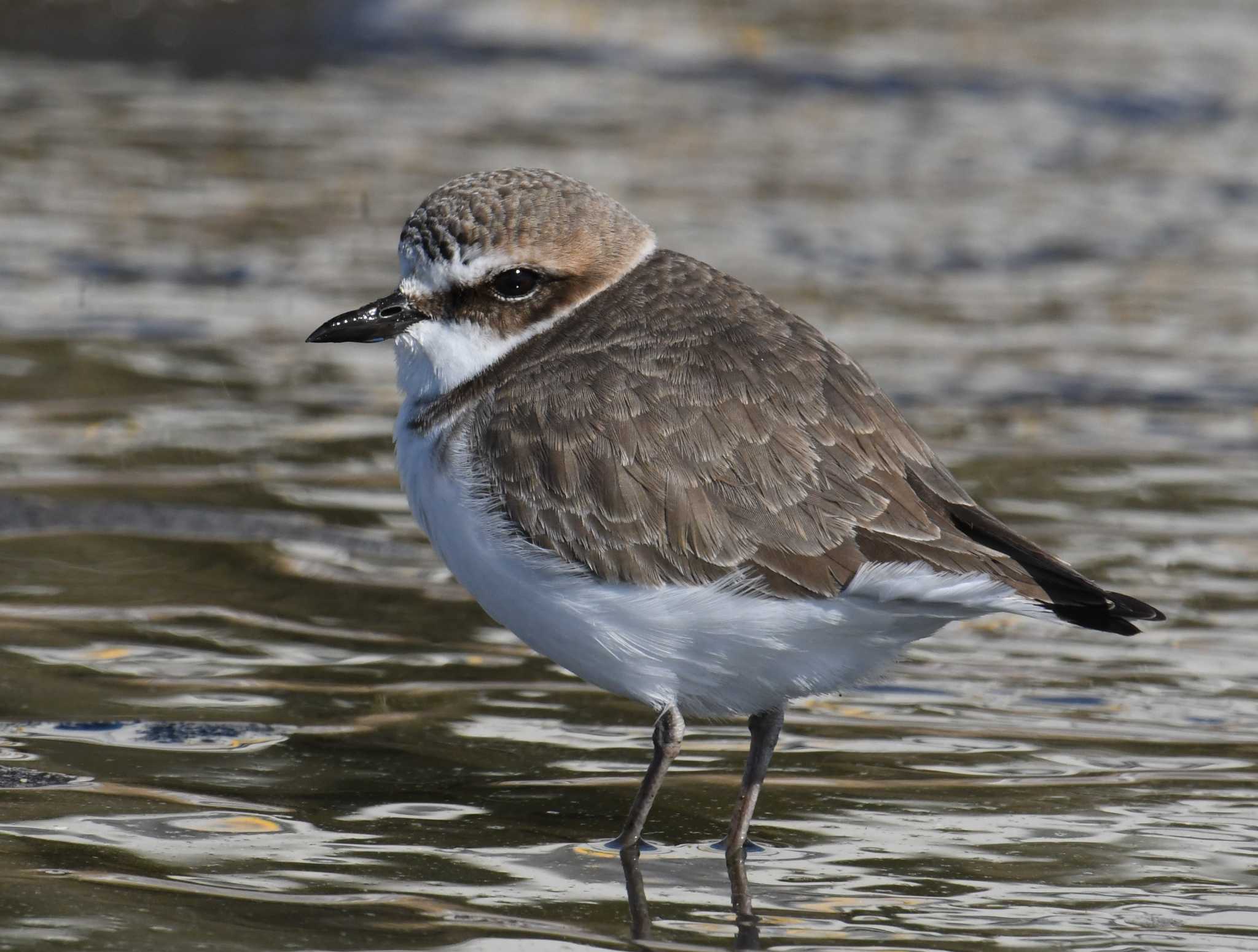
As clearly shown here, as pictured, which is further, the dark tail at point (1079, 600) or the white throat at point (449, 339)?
the white throat at point (449, 339)

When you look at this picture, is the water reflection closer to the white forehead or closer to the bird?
the bird

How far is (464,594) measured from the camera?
7.38 m

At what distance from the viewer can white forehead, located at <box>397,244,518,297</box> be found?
574 centimetres

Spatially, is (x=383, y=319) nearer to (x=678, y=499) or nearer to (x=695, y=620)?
(x=678, y=499)

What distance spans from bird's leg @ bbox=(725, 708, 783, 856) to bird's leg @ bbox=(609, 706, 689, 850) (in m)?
0.21

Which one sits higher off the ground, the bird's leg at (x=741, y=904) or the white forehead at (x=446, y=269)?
the white forehead at (x=446, y=269)

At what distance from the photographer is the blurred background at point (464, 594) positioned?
4.99 metres

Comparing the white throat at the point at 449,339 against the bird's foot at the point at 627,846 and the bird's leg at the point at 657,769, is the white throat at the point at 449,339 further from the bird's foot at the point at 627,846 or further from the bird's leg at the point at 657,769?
the bird's foot at the point at 627,846

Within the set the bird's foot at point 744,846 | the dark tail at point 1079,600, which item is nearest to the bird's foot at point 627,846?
the bird's foot at point 744,846

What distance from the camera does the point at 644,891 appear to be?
499cm

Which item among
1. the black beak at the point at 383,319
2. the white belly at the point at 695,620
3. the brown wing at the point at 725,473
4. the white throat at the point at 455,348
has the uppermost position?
the black beak at the point at 383,319

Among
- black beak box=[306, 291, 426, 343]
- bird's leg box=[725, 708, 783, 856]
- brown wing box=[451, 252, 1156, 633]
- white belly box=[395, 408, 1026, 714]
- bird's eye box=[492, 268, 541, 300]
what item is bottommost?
bird's leg box=[725, 708, 783, 856]

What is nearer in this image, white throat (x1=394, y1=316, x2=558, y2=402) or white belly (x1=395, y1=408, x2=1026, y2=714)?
white belly (x1=395, y1=408, x2=1026, y2=714)

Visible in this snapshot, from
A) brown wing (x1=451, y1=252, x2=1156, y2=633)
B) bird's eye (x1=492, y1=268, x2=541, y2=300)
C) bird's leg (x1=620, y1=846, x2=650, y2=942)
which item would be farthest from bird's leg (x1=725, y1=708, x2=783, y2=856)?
bird's eye (x1=492, y1=268, x2=541, y2=300)
